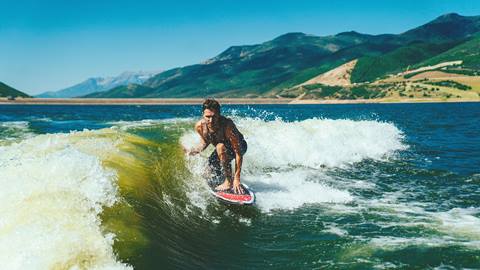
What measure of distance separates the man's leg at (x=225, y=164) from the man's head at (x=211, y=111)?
3.15ft

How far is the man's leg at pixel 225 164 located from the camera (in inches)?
621

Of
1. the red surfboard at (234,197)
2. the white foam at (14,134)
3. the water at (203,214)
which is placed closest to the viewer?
the water at (203,214)

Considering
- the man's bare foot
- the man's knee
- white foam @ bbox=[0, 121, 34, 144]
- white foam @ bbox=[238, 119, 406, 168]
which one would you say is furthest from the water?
white foam @ bbox=[0, 121, 34, 144]

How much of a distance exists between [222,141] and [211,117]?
1.23 m

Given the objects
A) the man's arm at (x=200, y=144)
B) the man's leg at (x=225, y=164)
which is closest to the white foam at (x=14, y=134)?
the man's arm at (x=200, y=144)

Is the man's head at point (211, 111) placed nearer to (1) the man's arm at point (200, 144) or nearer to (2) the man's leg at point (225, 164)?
(1) the man's arm at point (200, 144)

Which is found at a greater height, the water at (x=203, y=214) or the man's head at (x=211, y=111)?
the man's head at (x=211, y=111)

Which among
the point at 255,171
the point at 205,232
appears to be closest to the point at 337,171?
the point at 255,171

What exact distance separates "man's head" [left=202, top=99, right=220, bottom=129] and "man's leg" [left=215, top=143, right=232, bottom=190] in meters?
0.96

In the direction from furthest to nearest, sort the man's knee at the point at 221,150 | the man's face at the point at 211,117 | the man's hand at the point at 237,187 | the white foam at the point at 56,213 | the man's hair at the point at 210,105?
the man's hand at the point at 237,187 < the man's knee at the point at 221,150 < the man's face at the point at 211,117 < the man's hair at the point at 210,105 < the white foam at the point at 56,213

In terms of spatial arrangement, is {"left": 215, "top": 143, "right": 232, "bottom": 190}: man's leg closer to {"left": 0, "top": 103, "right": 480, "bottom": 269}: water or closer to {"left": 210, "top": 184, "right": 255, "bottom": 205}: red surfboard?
{"left": 210, "top": 184, "right": 255, "bottom": 205}: red surfboard

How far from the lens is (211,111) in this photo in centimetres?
1466

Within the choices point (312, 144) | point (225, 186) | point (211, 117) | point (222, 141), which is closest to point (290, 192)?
point (225, 186)

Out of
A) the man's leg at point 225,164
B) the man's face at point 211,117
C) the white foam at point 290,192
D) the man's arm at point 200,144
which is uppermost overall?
the man's face at point 211,117
